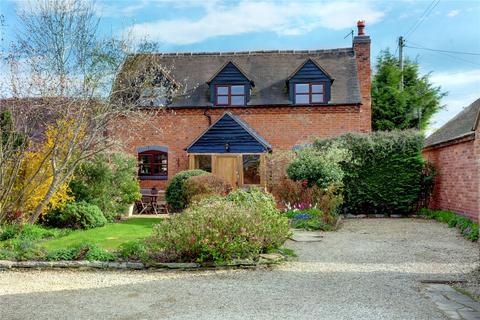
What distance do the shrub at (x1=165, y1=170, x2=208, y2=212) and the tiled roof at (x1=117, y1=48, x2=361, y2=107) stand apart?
649 centimetres

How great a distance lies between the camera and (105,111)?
13914 mm

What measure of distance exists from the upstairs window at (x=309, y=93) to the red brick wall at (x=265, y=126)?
404 mm

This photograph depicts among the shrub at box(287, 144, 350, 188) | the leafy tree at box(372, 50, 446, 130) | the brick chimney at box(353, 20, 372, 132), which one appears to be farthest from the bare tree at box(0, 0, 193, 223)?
the leafy tree at box(372, 50, 446, 130)

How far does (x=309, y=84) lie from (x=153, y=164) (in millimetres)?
8343

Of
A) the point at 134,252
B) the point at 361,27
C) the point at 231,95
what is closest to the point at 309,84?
the point at 231,95

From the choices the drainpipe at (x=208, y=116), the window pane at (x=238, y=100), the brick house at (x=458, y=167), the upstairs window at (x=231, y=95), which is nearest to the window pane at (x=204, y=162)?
the drainpipe at (x=208, y=116)

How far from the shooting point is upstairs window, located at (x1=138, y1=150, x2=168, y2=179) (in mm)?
22250

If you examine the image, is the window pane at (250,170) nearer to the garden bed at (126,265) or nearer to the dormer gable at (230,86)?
the dormer gable at (230,86)

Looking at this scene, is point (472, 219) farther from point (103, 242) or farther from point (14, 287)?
point (14, 287)

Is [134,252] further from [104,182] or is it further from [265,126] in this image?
[265,126]

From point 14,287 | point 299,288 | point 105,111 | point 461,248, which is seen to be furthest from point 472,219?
point 14,287

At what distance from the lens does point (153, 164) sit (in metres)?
22.3

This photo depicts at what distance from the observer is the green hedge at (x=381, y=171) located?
17.8m

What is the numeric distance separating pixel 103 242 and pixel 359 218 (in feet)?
33.4
